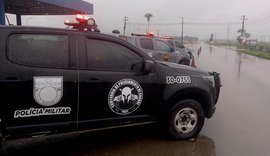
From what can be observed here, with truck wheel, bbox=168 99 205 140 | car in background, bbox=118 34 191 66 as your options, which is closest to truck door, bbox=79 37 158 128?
truck wheel, bbox=168 99 205 140

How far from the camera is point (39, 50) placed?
411 cm

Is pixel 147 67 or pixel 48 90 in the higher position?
pixel 147 67

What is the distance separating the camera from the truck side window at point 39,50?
3977 millimetres

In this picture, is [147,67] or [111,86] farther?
[147,67]

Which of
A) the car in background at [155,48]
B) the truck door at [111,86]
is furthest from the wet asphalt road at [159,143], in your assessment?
the car in background at [155,48]

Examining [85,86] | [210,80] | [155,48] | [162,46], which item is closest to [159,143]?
[210,80]

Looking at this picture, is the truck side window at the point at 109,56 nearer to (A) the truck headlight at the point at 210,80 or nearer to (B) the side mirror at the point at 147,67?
(B) the side mirror at the point at 147,67

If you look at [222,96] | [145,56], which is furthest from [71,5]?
[145,56]

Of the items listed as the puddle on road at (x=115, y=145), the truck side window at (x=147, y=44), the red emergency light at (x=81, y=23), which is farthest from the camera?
the truck side window at (x=147, y=44)

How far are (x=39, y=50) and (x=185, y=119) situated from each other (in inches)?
102

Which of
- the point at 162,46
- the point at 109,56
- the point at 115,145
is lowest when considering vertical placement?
the point at 115,145

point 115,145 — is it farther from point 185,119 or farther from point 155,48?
point 155,48

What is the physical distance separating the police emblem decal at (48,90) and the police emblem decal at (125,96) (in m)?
0.74

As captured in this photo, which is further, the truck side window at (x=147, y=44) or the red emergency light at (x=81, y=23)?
the truck side window at (x=147, y=44)
